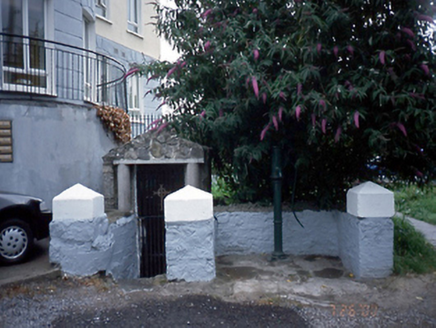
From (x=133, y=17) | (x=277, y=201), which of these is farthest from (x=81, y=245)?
(x=133, y=17)

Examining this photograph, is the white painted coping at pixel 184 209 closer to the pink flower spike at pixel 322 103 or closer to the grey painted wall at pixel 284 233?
the grey painted wall at pixel 284 233

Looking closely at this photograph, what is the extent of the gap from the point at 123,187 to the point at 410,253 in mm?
4467

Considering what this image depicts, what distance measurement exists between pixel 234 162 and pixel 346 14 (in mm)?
2486

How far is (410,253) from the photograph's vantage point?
19.4ft

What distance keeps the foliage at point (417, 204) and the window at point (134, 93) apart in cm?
932

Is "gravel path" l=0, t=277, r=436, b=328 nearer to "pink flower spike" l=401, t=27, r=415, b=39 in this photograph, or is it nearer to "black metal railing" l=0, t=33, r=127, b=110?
"pink flower spike" l=401, t=27, r=415, b=39

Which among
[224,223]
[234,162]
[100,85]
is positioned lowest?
[224,223]

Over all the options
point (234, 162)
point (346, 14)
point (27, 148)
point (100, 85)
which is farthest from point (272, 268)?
point (100, 85)

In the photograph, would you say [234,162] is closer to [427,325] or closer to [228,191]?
[228,191]

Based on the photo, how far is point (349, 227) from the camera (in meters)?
5.43

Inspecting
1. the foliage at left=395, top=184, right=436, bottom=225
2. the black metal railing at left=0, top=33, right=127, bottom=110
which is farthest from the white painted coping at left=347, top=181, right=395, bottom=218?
the black metal railing at left=0, top=33, right=127, bottom=110

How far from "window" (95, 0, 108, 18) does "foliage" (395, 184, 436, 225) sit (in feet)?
32.7

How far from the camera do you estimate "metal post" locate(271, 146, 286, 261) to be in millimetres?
5797

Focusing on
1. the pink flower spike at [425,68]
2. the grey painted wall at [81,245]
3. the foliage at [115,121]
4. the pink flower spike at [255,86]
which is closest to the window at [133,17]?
the foliage at [115,121]
